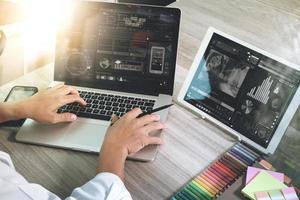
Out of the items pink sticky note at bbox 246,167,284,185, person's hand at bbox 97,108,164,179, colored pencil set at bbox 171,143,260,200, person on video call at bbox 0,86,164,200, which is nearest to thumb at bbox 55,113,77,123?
person on video call at bbox 0,86,164,200

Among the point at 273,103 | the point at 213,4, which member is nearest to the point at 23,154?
the point at 273,103

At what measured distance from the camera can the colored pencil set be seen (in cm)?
85

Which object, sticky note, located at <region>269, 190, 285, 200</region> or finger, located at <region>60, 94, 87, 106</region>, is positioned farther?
finger, located at <region>60, 94, 87, 106</region>

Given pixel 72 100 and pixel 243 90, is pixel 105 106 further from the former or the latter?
pixel 243 90

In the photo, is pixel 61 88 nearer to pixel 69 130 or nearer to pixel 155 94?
pixel 69 130

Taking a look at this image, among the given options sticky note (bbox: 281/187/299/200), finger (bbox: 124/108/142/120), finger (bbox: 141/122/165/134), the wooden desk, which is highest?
finger (bbox: 124/108/142/120)

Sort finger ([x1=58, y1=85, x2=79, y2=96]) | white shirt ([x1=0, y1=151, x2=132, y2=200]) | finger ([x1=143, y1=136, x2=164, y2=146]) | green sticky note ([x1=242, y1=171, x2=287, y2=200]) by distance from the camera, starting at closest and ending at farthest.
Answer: white shirt ([x1=0, y1=151, x2=132, y2=200]) → green sticky note ([x1=242, y1=171, x2=287, y2=200]) → finger ([x1=143, y1=136, x2=164, y2=146]) → finger ([x1=58, y1=85, x2=79, y2=96])

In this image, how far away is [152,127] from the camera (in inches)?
38.5

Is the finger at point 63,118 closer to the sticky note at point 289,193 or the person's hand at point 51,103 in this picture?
the person's hand at point 51,103

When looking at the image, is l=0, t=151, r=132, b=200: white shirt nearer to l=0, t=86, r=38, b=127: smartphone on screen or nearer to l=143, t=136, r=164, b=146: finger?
l=143, t=136, r=164, b=146: finger

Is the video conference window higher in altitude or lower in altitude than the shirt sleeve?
higher

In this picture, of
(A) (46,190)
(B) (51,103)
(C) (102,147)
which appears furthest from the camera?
(B) (51,103)

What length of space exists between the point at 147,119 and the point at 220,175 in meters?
0.22

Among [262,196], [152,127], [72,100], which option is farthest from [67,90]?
[262,196]
